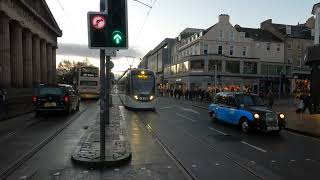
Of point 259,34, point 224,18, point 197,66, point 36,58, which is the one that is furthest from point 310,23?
point 36,58

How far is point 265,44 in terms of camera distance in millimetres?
73188

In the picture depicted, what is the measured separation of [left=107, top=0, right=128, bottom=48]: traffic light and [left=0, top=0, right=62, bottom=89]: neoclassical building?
1139 inches

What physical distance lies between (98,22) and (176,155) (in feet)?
13.1

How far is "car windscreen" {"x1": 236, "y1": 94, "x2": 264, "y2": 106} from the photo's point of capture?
17.8 meters

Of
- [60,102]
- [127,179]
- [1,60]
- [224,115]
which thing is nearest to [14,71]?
[1,60]

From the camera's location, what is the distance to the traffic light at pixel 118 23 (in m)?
9.34

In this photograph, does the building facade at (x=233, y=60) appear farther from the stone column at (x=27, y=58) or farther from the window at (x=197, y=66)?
the stone column at (x=27, y=58)

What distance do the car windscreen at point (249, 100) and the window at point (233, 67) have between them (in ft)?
172

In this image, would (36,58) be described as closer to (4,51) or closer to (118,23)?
(4,51)

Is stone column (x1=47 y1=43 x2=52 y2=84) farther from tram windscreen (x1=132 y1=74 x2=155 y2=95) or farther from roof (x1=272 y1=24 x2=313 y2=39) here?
roof (x1=272 y1=24 x2=313 y2=39)

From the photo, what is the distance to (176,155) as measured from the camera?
1063cm

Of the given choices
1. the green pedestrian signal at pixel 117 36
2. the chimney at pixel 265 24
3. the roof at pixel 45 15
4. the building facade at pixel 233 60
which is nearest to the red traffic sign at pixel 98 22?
the green pedestrian signal at pixel 117 36

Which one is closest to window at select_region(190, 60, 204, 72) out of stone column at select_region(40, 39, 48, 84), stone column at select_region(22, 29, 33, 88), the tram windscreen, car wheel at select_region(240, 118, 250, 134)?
stone column at select_region(40, 39, 48, 84)

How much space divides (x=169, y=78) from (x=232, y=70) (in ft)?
72.6
